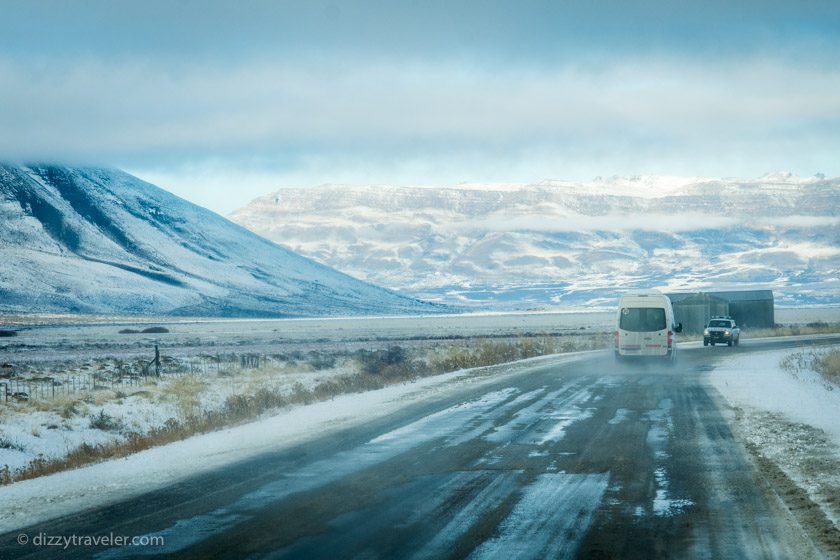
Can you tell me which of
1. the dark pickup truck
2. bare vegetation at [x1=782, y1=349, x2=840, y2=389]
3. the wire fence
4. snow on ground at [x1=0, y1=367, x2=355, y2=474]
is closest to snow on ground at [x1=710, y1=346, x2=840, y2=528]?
bare vegetation at [x1=782, y1=349, x2=840, y2=389]

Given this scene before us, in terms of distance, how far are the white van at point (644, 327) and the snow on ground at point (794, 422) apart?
2226mm

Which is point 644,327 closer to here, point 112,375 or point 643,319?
point 643,319

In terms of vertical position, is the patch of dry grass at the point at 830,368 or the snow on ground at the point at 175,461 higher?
the patch of dry grass at the point at 830,368

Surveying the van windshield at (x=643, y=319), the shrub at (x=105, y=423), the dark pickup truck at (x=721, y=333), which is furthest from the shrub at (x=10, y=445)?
the dark pickup truck at (x=721, y=333)

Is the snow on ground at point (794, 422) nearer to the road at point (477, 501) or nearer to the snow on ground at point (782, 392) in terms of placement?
the snow on ground at point (782, 392)

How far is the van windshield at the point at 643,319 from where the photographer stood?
112 ft

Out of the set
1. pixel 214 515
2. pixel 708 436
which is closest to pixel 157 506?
pixel 214 515

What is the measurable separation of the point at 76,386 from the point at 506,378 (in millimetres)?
15558

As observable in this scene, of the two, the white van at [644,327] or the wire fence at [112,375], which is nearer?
the wire fence at [112,375]

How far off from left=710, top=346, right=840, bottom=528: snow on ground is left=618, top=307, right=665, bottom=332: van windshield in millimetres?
2671

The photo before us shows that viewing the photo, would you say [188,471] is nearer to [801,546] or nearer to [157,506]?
[157,506]

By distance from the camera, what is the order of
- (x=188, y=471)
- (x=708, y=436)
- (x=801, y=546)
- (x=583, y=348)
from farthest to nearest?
1. (x=583, y=348)
2. (x=708, y=436)
3. (x=188, y=471)
4. (x=801, y=546)

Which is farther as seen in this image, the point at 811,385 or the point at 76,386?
the point at 76,386

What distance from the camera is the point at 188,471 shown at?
13.2 m
